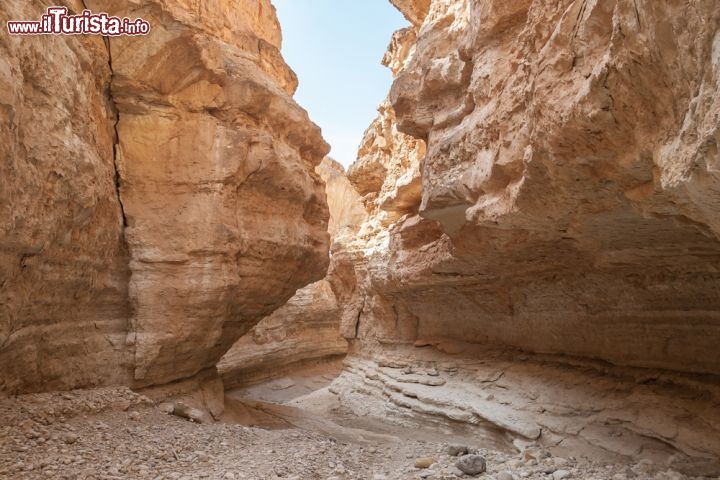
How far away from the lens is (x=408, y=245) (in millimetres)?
9383

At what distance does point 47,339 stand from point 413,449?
14.7ft

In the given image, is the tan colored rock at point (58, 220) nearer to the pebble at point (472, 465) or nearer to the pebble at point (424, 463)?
the pebble at point (424, 463)

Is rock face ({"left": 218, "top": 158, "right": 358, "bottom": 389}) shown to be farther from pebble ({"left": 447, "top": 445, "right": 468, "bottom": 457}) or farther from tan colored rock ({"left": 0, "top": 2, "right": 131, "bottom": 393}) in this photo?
pebble ({"left": 447, "top": 445, "right": 468, "bottom": 457})

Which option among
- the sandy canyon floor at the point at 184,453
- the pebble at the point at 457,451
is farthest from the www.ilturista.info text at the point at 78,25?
the pebble at the point at 457,451

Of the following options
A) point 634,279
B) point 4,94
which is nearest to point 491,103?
point 634,279

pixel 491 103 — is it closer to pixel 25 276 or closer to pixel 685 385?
pixel 685 385

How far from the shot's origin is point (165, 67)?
5.77 m

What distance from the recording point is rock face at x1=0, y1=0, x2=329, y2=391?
381 cm

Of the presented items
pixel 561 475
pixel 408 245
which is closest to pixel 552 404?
pixel 561 475

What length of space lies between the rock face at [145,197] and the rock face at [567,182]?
8.19 ft

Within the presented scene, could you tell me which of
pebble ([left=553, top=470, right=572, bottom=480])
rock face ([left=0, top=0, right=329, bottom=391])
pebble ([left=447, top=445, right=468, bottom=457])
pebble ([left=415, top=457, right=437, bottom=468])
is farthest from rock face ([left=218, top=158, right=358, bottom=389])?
pebble ([left=553, top=470, right=572, bottom=480])

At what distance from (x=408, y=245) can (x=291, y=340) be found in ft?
23.3

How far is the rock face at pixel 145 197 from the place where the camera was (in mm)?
3811

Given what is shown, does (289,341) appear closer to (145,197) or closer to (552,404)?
(145,197)
